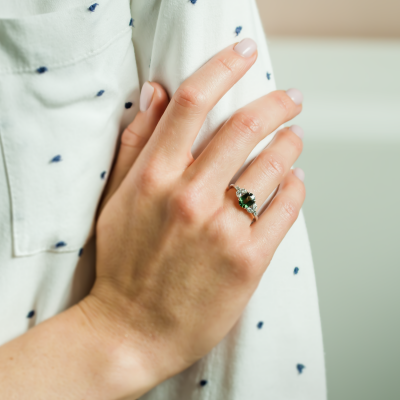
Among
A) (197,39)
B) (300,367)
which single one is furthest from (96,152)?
(300,367)

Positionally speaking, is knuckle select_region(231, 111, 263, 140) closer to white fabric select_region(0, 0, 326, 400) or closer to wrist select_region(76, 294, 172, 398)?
white fabric select_region(0, 0, 326, 400)

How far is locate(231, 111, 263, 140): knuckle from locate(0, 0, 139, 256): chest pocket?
0.42 feet

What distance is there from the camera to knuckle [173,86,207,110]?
0.34 meters

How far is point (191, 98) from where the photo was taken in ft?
1.13

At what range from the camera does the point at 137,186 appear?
1.25ft

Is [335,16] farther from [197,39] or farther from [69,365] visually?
[69,365]

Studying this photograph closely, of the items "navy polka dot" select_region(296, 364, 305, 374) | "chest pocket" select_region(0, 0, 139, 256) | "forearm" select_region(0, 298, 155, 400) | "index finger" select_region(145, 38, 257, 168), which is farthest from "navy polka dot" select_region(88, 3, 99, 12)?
"navy polka dot" select_region(296, 364, 305, 374)

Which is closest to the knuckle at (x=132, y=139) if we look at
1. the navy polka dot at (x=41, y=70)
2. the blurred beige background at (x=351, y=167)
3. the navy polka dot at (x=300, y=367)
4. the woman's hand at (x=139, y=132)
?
the woman's hand at (x=139, y=132)

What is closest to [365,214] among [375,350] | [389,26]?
[375,350]

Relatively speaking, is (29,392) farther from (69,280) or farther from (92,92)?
(92,92)

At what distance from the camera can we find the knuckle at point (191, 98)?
34 centimetres

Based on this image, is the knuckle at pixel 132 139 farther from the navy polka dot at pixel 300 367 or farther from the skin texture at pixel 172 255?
the navy polka dot at pixel 300 367

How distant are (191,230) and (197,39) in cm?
19

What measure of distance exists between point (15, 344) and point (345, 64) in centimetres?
73
